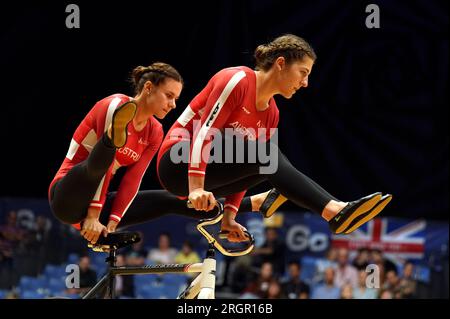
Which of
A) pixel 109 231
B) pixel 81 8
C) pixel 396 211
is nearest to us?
pixel 109 231

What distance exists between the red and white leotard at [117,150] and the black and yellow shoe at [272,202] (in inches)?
24.1

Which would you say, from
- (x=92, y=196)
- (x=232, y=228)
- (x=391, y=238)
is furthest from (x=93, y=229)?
(x=391, y=238)

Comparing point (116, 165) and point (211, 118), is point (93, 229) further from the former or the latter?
point (211, 118)

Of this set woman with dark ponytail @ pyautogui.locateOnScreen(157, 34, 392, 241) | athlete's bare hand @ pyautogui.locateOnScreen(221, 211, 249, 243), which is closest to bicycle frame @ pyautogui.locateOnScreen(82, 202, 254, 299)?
athlete's bare hand @ pyautogui.locateOnScreen(221, 211, 249, 243)

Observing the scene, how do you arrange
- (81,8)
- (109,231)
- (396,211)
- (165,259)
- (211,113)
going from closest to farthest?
(211,113) → (109,231) → (81,8) → (165,259) → (396,211)

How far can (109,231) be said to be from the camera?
320 centimetres

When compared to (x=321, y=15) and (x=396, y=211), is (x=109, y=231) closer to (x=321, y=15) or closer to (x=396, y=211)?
(x=321, y=15)

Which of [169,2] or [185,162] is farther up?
[169,2]

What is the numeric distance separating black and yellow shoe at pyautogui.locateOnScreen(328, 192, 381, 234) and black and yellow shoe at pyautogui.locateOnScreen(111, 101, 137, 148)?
89cm

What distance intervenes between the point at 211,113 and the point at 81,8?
11.4 feet

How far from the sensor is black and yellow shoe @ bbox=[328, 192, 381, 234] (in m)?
2.69

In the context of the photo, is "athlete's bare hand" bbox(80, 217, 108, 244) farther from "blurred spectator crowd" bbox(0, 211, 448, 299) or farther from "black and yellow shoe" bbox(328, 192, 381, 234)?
"blurred spectator crowd" bbox(0, 211, 448, 299)
